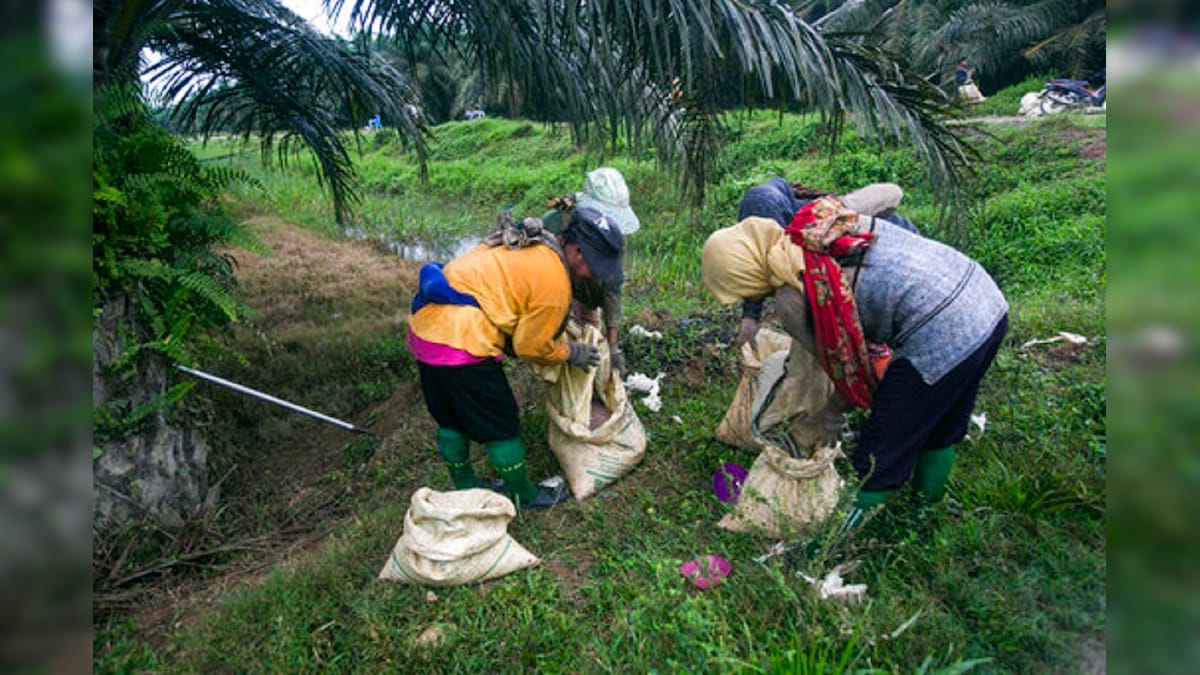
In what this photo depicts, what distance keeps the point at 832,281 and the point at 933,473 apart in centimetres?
97

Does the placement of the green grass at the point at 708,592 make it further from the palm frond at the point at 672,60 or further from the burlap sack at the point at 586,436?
the palm frond at the point at 672,60

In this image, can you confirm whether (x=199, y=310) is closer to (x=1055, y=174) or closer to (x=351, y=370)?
(x=351, y=370)

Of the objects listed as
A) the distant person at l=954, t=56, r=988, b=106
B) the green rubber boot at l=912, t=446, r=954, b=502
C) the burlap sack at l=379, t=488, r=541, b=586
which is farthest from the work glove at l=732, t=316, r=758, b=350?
the distant person at l=954, t=56, r=988, b=106

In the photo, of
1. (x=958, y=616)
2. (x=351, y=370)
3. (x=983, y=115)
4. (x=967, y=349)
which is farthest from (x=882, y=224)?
(x=983, y=115)

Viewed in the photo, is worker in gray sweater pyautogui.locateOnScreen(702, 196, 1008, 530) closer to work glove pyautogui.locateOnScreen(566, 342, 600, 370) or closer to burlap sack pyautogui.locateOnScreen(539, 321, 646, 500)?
work glove pyautogui.locateOnScreen(566, 342, 600, 370)

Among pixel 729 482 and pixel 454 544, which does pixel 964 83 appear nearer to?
pixel 729 482

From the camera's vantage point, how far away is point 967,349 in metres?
2.35

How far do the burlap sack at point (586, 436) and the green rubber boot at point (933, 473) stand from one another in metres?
1.24

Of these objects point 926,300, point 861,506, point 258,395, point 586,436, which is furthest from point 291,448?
point 926,300

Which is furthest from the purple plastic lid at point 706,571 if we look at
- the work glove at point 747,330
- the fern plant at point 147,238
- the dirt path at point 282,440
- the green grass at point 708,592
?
the fern plant at point 147,238

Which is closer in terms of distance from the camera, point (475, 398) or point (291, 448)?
point (475, 398)

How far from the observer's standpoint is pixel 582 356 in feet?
10.8

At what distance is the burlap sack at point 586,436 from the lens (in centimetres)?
336

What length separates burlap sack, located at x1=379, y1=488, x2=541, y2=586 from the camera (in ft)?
8.82
